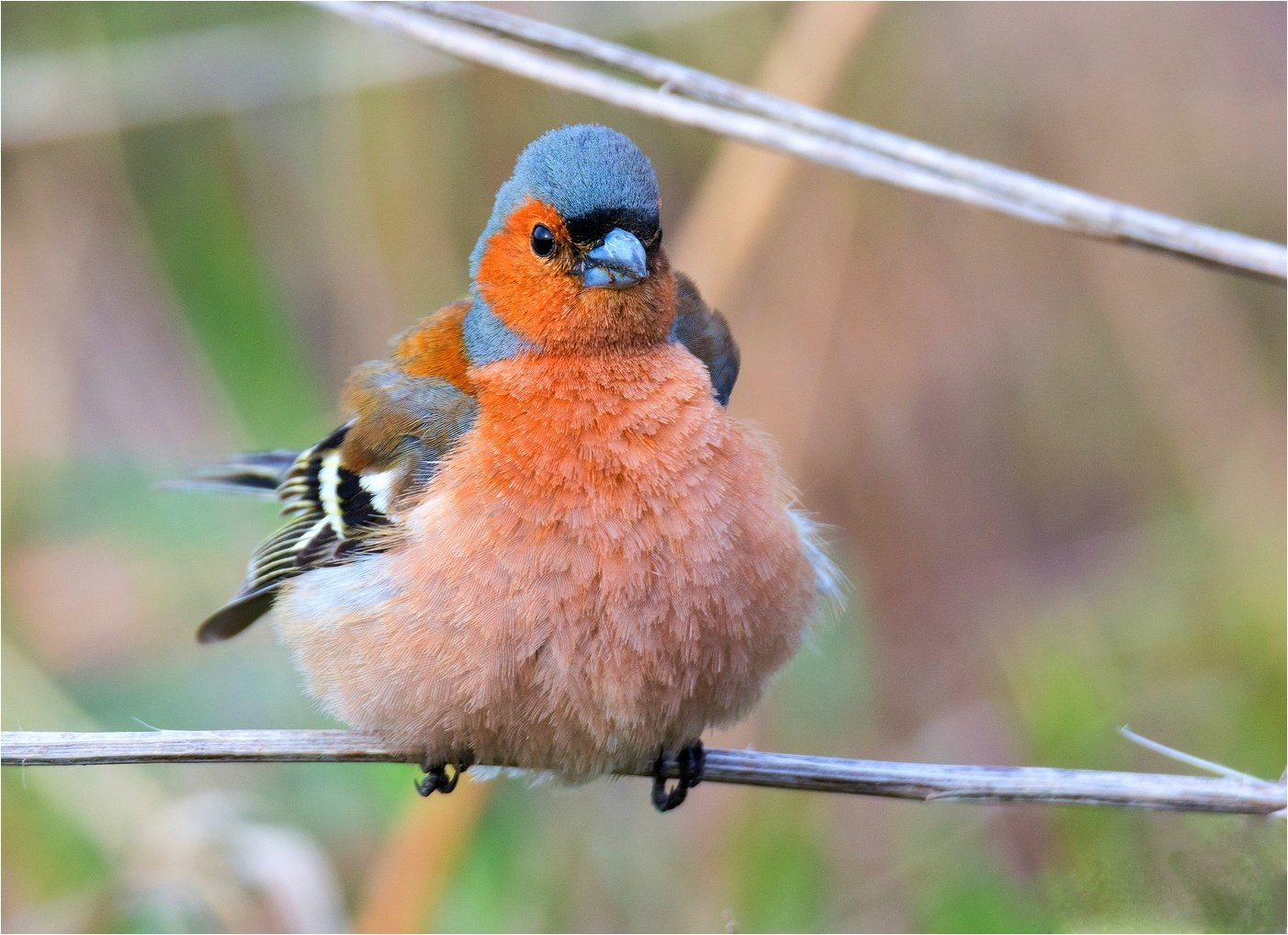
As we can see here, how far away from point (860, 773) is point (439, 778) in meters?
1.40

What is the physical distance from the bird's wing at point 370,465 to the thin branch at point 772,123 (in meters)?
0.95

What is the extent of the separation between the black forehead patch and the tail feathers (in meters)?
1.92

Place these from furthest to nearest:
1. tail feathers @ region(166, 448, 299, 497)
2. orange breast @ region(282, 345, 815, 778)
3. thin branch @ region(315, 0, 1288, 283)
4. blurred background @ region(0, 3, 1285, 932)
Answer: tail feathers @ region(166, 448, 299, 497) < blurred background @ region(0, 3, 1285, 932) < orange breast @ region(282, 345, 815, 778) < thin branch @ region(315, 0, 1288, 283)

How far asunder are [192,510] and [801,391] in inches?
117

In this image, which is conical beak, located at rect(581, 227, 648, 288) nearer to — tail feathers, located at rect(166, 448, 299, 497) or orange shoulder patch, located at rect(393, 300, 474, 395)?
orange shoulder patch, located at rect(393, 300, 474, 395)


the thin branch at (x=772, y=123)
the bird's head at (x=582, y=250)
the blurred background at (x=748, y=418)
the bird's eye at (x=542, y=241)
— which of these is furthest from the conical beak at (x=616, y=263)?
the blurred background at (x=748, y=418)

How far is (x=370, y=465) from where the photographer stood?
4043 mm

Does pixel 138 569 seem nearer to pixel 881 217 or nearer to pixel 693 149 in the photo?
pixel 693 149

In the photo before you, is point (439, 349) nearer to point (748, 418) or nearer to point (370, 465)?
point (370, 465)

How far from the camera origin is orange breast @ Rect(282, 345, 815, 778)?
3357 mm

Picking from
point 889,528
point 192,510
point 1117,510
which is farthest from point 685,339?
point 1117,510

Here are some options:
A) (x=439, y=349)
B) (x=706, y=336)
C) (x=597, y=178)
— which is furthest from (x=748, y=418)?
(x=597, y=178)

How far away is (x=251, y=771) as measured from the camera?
530 centimetres

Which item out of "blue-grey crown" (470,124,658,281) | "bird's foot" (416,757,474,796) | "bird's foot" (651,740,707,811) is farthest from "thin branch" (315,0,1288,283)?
"bird's foot" (416,757,474,796)
